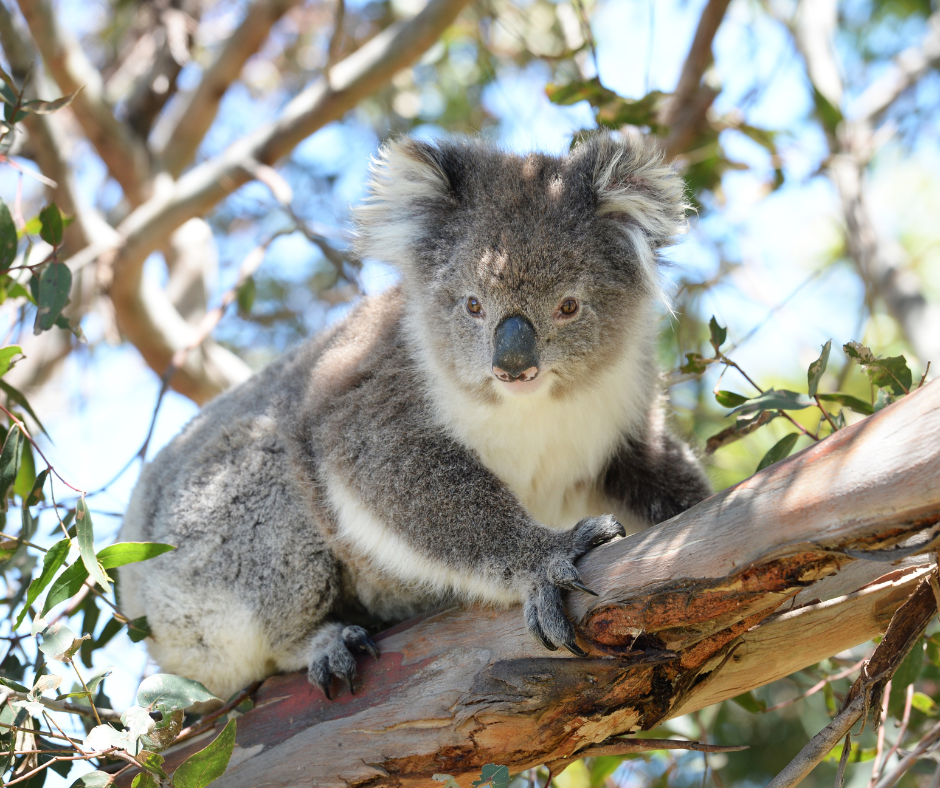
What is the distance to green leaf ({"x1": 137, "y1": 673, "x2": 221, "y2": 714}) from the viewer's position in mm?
2088

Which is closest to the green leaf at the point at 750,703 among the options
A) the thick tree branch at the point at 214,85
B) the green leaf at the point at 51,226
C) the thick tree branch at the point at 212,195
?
the green leaf at the point at 51,226

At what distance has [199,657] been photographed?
285 centimetres

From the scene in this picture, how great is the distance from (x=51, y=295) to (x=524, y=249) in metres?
1.62

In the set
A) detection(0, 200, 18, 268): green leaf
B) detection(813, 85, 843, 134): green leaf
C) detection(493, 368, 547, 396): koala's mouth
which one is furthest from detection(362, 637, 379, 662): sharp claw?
detection(813, 85, 843, 134): green leaf

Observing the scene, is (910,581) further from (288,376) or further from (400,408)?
(288,376)

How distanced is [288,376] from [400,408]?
669 mm

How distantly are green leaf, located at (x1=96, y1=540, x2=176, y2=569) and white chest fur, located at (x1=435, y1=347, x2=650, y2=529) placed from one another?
945mm

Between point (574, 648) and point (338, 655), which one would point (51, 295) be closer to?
point (338, 655)

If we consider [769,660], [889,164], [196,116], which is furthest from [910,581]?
[889,164]

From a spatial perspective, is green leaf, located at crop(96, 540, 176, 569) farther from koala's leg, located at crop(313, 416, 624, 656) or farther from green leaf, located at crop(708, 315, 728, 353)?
green leaf, located at crop(708, 315, 728, 353)

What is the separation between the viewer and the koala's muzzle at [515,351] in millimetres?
2297

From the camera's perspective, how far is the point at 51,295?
2791mm

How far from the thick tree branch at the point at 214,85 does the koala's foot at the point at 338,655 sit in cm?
402

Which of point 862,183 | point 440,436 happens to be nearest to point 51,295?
point 440,436
